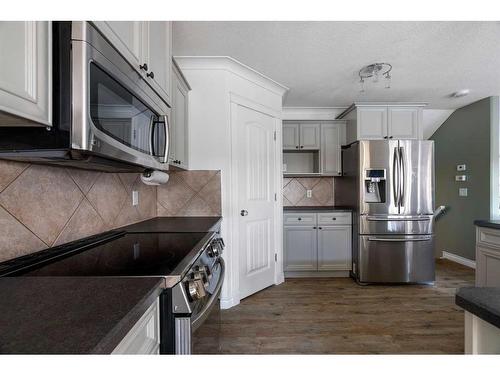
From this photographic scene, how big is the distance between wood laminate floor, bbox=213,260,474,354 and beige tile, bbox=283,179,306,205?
127cm

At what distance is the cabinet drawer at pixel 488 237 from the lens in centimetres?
189

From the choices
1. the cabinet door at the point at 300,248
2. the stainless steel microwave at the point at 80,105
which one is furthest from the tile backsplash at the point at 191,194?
the stainless steel microwave at the point at 80,105

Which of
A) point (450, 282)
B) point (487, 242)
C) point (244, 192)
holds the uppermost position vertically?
point (244, 192)

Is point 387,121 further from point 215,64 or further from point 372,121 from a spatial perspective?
point 215,64

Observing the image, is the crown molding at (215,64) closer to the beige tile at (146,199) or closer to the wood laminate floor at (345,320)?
the beige tile at (146,199)

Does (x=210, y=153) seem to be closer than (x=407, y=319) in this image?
No

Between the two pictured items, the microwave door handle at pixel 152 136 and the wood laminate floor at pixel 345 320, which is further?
the wood laminate floor at pixel 345 320

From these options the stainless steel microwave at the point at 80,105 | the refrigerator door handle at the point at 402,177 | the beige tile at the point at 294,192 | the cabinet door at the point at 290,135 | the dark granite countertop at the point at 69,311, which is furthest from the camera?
the beige tile at the point at 294,192

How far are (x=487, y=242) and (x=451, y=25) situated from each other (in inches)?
64.9

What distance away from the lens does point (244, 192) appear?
2.65m

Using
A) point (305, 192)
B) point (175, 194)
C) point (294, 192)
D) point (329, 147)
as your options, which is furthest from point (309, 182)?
point (175, 194)

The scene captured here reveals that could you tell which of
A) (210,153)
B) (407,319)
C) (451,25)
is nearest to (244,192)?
(210,153)

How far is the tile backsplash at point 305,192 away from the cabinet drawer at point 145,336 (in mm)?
3272
